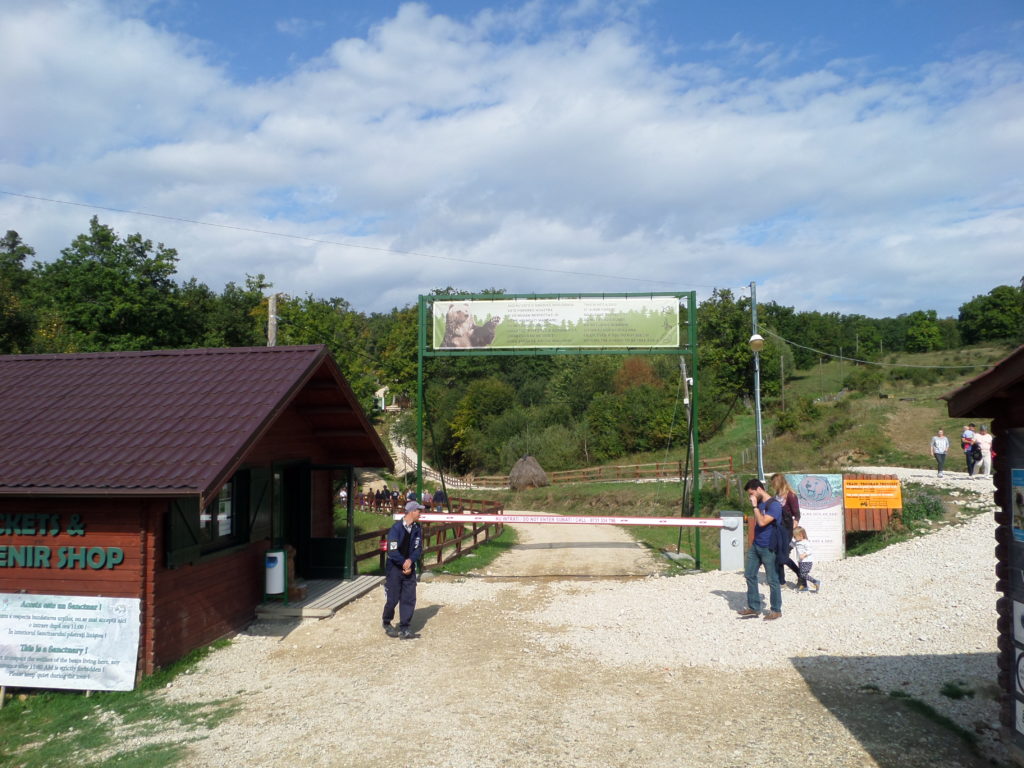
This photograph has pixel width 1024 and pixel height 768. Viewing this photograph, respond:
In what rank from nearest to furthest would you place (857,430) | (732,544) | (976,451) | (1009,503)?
(1009,503), (732,544), (976,451), (857,430)

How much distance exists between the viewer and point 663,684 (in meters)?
7.63

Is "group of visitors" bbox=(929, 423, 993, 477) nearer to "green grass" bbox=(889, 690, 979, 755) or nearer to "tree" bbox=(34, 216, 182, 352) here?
"green grass" bbox=(889, 690, 979, 755)

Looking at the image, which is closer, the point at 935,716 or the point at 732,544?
the point at 935,716

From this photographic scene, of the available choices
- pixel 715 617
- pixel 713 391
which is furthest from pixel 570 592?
pixel 713 391

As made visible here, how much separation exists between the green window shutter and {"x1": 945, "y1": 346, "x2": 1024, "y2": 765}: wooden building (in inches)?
307

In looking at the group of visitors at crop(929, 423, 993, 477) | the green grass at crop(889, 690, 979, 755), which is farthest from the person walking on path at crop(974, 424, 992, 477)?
the green grass at crop(889, 690, 979, 755)

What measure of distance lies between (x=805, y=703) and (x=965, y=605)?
4.15 meters

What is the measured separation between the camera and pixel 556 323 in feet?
52.1

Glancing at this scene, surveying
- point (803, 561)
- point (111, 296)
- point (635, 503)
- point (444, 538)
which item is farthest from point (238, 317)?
point (803, 561)

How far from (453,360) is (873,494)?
58.2 meters

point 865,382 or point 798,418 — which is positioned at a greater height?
point 865,382

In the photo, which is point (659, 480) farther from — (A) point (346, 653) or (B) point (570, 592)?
(A) point (346, 653)

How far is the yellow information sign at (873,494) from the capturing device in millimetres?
15312

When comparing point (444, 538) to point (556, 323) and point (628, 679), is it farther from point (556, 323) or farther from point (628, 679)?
point (628, 679)
